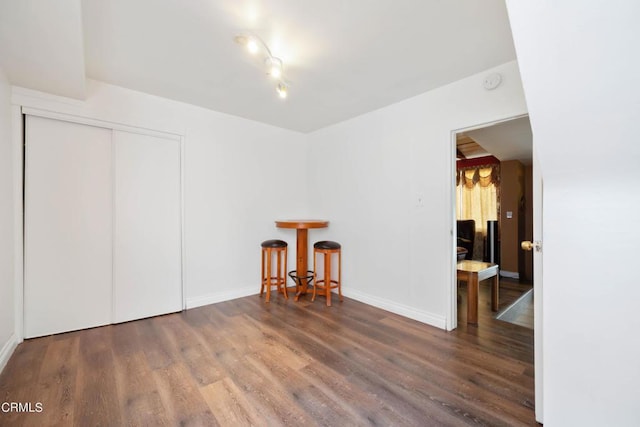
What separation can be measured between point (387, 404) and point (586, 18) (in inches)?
75.4

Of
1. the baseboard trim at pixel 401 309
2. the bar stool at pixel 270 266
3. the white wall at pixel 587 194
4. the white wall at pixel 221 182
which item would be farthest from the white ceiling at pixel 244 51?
the baseboard trim at pixel 401 309

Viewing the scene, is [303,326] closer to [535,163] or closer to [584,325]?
[584,325]

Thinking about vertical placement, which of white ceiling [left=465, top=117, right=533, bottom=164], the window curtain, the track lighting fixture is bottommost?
the window curtain

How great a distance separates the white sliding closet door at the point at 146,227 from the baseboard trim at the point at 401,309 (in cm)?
213

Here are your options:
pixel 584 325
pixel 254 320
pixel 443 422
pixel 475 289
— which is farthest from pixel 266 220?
pixel 584 325

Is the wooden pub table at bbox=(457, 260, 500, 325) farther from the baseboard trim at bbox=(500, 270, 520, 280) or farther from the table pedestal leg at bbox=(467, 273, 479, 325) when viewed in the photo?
the baseboard trim at bbox=(500, 270, 520, 280)

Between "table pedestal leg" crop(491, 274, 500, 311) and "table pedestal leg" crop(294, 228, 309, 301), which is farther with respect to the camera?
"table pedestal leg" crop(294, 228, 309, 301)

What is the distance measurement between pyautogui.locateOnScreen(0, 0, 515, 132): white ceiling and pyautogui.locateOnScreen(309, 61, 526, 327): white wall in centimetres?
29

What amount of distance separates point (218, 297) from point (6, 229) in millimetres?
1951

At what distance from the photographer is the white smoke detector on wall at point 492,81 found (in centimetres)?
224

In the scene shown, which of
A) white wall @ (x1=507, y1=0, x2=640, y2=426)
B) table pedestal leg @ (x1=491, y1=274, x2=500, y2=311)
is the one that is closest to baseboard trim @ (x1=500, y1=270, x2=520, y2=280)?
table pedestal leg @ (x1=491, y1=274, x2=500, y2=311)

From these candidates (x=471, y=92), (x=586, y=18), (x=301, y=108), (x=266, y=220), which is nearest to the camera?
(x=586, y=18)

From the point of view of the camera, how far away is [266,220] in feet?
12.6

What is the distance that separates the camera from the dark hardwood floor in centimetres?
151
